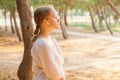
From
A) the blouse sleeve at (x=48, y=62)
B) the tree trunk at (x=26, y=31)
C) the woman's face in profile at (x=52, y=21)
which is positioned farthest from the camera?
the tree trunk at (x=26, y=31)

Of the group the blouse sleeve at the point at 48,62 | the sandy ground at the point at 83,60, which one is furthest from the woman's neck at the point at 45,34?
the sandy ground at the point at 83,60

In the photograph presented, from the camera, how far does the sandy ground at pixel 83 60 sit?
990 centimetres

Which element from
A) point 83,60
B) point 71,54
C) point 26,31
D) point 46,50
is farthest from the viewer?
point 71,54

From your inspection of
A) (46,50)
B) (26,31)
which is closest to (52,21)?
(46,50)

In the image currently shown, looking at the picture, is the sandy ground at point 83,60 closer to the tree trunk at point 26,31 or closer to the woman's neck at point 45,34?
the tree trunk at point 26,31

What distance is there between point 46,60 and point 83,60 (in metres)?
11.6

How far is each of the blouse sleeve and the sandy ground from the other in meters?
6.54

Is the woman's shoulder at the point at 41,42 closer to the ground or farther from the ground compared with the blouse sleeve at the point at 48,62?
farther from the ground

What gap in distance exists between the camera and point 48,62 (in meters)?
2.36

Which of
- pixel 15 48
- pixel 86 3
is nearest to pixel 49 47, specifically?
pixel 15 48

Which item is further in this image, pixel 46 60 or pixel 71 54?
pixel 71 54

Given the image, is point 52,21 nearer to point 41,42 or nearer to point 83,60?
point 41,42

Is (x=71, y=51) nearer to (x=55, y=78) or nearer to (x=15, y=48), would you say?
(x=15, y=48)

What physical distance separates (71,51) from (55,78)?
14.4 metres
